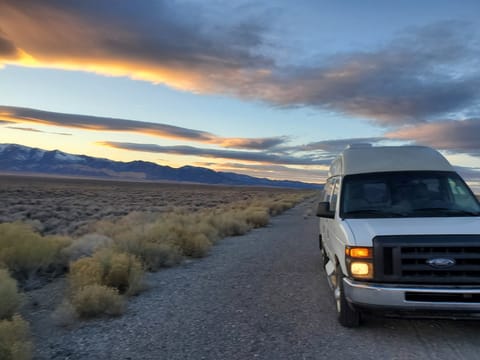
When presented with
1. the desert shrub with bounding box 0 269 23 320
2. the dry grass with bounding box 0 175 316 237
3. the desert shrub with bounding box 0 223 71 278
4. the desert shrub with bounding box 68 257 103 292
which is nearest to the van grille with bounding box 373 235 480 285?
the desert shrub with bounding box 68 257 103 292

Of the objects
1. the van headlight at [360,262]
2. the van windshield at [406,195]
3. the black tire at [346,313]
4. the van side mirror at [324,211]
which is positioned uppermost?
the van windshield at [406,195]

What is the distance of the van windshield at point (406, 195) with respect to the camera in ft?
21.1

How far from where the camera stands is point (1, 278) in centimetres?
663

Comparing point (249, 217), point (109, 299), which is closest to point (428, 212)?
point (109, 299)

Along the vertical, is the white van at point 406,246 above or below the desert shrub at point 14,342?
above

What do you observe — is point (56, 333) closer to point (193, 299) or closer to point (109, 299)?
point (109, 299)

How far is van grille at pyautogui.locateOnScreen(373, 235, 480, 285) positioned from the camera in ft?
16.9

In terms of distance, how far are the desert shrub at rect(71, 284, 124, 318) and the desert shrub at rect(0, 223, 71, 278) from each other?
11.0 feet

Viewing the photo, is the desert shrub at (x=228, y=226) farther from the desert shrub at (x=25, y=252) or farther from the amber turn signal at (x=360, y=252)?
the amber turn signal at (x=360, y=252)

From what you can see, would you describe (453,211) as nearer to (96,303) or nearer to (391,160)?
(391,160)

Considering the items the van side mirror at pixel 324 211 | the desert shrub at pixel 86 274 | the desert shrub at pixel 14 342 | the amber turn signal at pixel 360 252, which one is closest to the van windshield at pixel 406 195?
the van side mirror at pixel 324 211

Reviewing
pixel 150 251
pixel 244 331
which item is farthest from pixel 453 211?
pixel 150 251

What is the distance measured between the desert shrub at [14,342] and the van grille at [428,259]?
403 cm

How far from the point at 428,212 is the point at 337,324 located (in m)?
2.03
